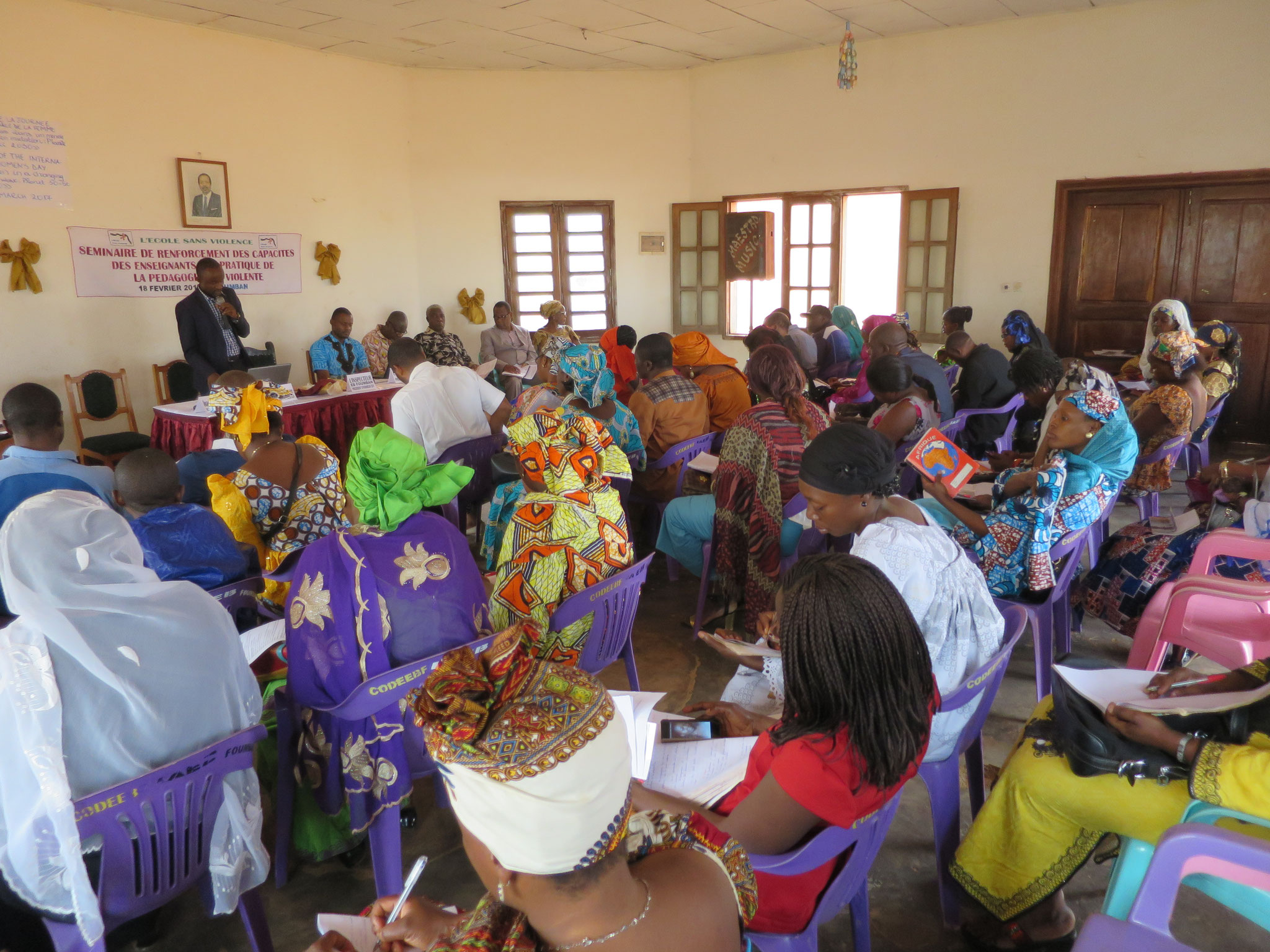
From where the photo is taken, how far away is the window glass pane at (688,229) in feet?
31.3

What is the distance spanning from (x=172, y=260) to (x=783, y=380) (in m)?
5.84

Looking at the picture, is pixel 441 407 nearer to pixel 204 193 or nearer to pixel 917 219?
pixel 204 193

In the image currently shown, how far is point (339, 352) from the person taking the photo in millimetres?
7289

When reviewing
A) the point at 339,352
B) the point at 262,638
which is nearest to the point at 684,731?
the point at 262,638

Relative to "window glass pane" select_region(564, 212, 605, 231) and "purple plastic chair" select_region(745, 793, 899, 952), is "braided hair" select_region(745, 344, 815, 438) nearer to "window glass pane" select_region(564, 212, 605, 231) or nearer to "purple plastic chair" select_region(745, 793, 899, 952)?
"purple plastic chair" select_region(745, 793, 899, 952)

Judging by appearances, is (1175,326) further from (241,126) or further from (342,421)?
(241,126)

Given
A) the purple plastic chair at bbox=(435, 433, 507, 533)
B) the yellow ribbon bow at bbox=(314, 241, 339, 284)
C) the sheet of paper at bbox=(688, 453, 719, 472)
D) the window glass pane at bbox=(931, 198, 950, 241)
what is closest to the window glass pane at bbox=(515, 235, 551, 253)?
the yellow ribbon bow at bbox=(314, 241, 339, 284)

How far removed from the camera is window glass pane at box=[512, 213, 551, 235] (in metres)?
9.28

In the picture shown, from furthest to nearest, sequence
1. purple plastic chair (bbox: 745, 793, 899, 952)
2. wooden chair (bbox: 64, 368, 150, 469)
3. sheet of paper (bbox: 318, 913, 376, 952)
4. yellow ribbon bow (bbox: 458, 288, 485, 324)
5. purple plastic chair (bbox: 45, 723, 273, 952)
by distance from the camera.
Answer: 1. yellow ribbon bow (bbox: 458, 288, 485, 324)
2. wooden chair (bbox: 64, 368, 150, 469)
3. purple plastic chair (bbox: 45, 723, 273, 952)
4. purple plastic chair (bbox: 745, 793, 899, 952)
5. sheet of paper (bbox: 318, 913, 376, 952)

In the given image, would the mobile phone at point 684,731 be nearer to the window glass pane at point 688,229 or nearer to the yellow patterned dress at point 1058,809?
the yellow patterned dress at point 1058,809

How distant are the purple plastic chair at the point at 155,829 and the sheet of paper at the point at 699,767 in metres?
0.82

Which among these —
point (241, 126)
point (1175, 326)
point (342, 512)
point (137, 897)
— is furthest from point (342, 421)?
point (1175, 326)

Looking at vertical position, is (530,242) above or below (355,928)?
above

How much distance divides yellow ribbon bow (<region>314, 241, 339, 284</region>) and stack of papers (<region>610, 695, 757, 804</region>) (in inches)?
291
